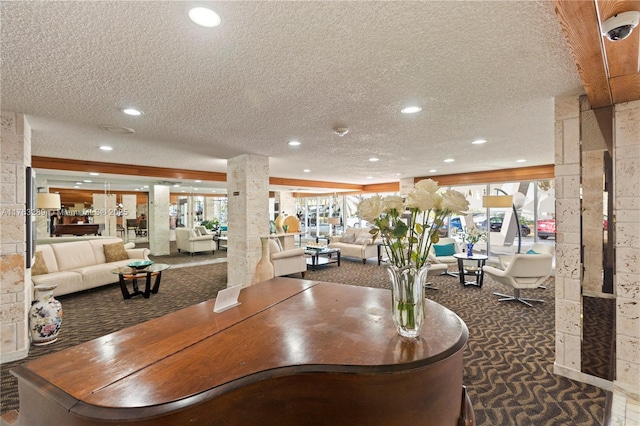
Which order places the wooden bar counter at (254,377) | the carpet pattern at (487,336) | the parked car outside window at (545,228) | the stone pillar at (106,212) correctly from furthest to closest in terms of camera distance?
1. the stone pillar at (106,212)
2. the parked car outside window at (545,228)
3. the carpet pattern at (487,336)
4. the wooden bar counter at (254,377)

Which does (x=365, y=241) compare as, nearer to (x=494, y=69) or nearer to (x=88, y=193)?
(x=494, y=69)

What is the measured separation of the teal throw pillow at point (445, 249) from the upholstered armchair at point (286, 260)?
2.87 metres

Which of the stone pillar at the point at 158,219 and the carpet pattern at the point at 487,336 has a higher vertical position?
the stone pillar at the point at 158,219

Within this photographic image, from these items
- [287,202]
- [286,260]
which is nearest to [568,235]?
[286,260]

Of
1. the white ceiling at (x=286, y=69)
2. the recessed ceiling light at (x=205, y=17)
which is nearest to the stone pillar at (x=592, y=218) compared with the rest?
the white ceiling at (x=286, y=69)

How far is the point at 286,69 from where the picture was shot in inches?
77.9

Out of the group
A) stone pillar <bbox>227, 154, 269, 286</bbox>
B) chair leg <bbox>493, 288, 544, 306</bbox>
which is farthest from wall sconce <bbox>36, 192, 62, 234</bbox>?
chair leg <bbox>493, 288, 544, 306</bbox>

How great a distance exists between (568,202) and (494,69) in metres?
1.27

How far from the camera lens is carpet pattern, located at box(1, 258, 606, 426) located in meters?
2.07

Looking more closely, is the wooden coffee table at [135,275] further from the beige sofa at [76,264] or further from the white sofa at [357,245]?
the white sofa at [357,245]

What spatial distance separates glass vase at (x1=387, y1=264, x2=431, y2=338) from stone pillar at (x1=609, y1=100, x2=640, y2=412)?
6.90 ft

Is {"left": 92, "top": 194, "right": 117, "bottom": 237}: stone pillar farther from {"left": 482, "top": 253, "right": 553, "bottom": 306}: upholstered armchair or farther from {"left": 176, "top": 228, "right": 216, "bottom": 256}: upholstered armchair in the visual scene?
{"left": 482, "top": 253, "right": 553, "bottom": 306}: upholstered armchair

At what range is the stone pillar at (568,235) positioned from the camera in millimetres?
2348

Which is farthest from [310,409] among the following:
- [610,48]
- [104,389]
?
[610,48]
